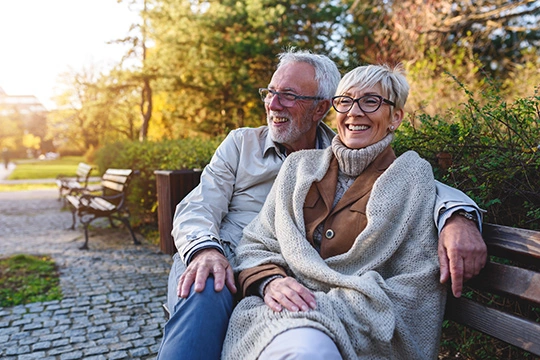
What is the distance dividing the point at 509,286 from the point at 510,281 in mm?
19

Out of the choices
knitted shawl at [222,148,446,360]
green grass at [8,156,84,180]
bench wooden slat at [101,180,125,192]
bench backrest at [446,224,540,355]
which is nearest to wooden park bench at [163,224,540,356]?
bench backrest at [446,224,540,355]

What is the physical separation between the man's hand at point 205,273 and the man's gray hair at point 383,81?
1.03m

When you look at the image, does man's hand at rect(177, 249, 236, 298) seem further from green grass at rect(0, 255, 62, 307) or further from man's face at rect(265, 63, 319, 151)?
green grass at rect(0, 255, 62, 307)

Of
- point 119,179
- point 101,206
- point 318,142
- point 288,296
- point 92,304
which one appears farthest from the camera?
point 119,179

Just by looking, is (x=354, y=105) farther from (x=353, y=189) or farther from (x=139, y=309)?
(x=139, y=309)

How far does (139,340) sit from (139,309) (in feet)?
2.46

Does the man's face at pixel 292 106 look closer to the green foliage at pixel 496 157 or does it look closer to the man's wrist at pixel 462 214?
the green foliage at pixel 496 157

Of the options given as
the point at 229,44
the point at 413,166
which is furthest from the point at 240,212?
the point at 229,44

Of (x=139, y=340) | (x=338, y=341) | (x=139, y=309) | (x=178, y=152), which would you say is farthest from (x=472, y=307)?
(x=178, y=152)

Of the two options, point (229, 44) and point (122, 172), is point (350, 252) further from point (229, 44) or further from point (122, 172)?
point (229, 44)

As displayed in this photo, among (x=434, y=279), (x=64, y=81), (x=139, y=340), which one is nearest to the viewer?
(x=434, y=279)

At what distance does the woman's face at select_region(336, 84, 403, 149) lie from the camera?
86.7 inches

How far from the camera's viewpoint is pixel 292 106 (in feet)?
9.70

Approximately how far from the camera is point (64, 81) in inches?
1574
